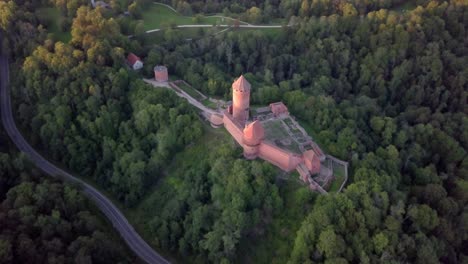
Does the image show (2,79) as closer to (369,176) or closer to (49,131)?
(49,131)

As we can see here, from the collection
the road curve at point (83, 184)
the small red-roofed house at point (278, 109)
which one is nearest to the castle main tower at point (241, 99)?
the small red-roofed house at point (278, 109)

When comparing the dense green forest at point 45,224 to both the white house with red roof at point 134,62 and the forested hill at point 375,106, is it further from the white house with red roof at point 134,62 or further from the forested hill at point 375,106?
the forested hill at point 375,106

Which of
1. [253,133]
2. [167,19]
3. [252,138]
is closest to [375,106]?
[252,138]

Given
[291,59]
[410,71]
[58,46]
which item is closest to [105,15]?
[58,46]

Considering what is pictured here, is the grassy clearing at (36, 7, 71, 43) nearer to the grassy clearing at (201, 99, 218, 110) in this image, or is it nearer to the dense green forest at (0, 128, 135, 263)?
the dense green forest at (0, 128, 135, 263)

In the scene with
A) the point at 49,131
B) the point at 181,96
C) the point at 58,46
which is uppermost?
the point at 58,46

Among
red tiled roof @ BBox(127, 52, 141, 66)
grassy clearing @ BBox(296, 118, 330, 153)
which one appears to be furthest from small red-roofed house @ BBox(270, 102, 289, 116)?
red tiled roof @ BBox(127, 52, 141, 66)
